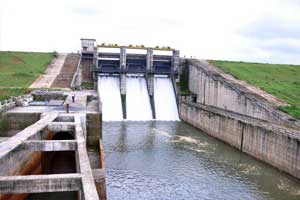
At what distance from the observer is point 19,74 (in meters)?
42.2

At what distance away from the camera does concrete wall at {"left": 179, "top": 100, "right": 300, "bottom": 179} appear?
19.1m

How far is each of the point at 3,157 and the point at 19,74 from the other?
3353 centimetres

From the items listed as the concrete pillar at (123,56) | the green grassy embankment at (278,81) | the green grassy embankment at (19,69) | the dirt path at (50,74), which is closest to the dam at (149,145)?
the concrete pillar at (123,56)

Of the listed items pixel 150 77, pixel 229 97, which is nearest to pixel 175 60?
pixel 150 77

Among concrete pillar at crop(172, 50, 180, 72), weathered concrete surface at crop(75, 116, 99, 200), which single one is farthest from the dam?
concrete pillar at crop(172, 50, 180, 72)

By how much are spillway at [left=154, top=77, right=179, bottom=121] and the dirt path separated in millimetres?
13883

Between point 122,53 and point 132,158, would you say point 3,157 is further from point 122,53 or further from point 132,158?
point 122,53

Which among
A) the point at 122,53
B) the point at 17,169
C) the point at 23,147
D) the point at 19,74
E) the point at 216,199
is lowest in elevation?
the point at 216,199

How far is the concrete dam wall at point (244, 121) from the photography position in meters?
Answer: 19.8

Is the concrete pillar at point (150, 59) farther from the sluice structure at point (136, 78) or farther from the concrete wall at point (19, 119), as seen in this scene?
the concrete wall at point (19, 119)

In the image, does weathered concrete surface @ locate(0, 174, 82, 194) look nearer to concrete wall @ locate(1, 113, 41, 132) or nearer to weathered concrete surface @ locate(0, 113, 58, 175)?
weathered concrete surface @ locate(0, 113, 58, 175)

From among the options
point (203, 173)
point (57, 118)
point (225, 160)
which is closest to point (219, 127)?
point (225, 160)

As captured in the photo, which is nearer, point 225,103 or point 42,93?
point 42,93

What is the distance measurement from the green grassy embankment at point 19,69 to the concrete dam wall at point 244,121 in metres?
19.3
